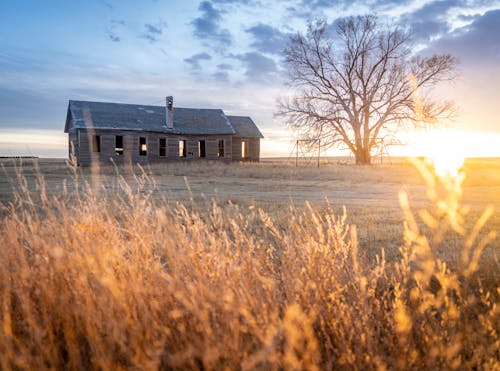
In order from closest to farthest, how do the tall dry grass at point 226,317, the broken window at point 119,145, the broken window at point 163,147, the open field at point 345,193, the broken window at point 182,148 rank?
the tall dry grass at point 226,317
the open field at point 345,193
the broken window at point 119,145
the broken window at point 163,147
the broken window at point 182,148

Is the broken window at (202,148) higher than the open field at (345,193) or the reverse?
higher

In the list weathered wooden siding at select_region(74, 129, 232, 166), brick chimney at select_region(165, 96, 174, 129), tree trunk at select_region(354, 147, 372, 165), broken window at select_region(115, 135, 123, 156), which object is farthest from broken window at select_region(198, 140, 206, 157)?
tree trunk at select_region(354, 147, 372, 165)

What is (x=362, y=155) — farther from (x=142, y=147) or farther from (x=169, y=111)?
(x=142, y=147)

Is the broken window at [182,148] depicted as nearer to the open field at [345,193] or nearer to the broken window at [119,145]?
the broken window at [119,145]

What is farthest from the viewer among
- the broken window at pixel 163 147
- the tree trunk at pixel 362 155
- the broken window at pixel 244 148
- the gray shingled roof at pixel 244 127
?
the broken window at pixel 244 148

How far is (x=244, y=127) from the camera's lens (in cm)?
3706

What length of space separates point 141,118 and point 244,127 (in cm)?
951

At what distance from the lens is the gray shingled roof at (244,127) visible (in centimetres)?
3622

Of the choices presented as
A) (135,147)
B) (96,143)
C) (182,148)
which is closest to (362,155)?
(182,148)

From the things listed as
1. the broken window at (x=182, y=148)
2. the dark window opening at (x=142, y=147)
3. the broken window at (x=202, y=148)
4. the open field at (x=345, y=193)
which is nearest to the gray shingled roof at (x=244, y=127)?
the broken window at (x=202, y=148)

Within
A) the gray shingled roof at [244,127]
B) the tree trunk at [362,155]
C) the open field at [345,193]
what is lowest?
the open field at [345,193]

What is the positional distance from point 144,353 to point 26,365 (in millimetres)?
665

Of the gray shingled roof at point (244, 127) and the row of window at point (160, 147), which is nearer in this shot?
the row of window at point (160, 147)

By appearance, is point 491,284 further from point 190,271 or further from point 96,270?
point 96,270
